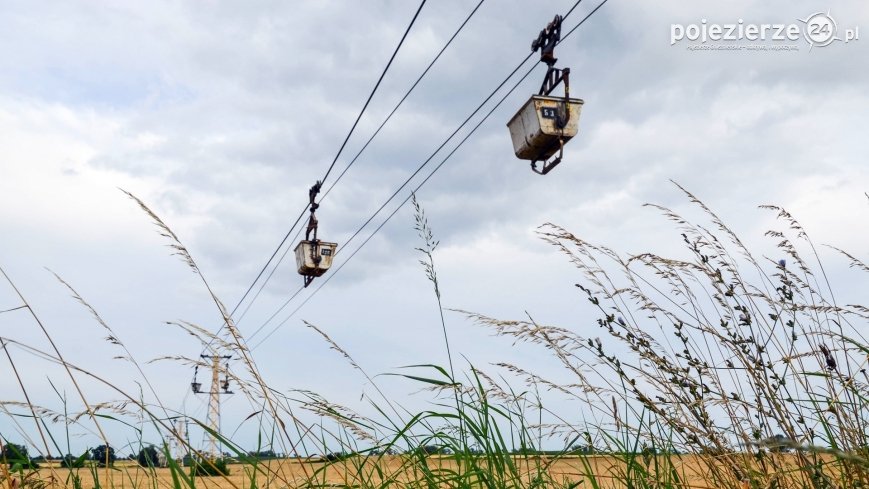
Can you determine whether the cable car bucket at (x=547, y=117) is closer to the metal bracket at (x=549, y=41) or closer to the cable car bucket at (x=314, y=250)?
the metal bracket at (x=549, y=41)

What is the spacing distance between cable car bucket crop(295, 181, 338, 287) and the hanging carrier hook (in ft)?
18.0

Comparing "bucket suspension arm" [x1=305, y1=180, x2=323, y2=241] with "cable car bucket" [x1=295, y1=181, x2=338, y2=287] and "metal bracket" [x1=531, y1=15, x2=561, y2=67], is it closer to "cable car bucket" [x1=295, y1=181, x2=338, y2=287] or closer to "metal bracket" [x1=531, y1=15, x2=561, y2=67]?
"cable car bucket" [x1=295, y1=181, x2=338, y2=287]

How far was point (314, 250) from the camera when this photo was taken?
474 inches

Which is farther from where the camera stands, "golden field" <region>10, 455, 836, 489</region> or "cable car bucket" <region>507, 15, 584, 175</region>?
"cable car bucket" <region>507, 15, 584, 175</region>

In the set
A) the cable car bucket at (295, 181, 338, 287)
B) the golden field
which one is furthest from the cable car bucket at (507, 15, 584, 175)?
the cable car bucket at (295, 181, 338, 287)

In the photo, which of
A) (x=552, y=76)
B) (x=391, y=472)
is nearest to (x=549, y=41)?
(x=552, y=76)

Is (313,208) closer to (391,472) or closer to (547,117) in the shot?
(547,117)

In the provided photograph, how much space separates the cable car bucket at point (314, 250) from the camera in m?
12.0

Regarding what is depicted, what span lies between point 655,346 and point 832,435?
54 centimetres

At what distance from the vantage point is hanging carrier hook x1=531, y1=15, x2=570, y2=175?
6.77 metres

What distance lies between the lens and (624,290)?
8.11 feet

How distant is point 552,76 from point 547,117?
534 millimetres

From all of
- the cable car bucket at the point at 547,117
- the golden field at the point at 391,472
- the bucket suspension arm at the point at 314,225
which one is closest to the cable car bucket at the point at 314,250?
the bucket suspension arm at the point at 314,225

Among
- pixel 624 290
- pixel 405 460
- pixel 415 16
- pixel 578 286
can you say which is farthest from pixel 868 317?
pixel 415 16
